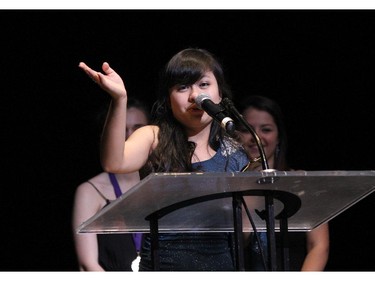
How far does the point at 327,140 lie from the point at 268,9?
733mm

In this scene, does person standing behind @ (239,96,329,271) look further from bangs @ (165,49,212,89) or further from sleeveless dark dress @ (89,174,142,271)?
bangs @ (165,49,212,89)

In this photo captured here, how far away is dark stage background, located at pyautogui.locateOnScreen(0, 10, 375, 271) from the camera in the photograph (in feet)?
14.1

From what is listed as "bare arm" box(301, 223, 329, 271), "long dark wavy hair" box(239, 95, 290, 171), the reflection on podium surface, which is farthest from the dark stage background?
the reflection on podium surface

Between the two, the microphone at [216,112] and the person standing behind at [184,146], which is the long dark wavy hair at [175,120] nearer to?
the person standing behind at [184,146]

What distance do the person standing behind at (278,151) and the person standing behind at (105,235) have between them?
485 mm

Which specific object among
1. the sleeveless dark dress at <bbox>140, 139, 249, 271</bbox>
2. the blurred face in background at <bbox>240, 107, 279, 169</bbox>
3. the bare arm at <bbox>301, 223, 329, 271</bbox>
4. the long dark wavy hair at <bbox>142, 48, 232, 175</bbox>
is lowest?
the bare arm at <bbox>301, 223, 329, 271</bbox>

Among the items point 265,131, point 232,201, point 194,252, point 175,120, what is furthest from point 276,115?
point 232,201

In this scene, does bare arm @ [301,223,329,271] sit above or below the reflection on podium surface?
below

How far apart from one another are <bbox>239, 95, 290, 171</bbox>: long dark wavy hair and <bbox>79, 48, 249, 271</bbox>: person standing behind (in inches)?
45.7

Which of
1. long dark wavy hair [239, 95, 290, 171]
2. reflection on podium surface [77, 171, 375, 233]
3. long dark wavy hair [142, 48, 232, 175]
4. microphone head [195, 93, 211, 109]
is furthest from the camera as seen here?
long dark wavy hair [239, 95, 290, 171]

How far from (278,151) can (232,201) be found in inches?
74.4

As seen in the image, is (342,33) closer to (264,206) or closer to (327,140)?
(327,140)
